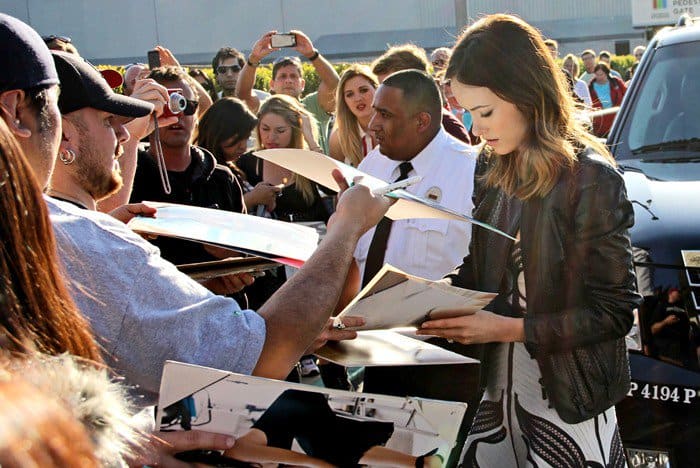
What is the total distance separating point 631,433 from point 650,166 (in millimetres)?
1605

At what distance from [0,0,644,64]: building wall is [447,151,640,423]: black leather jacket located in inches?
1288

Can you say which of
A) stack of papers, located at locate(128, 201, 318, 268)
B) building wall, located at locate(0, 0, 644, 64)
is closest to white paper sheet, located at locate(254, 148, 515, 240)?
stack of papers, located at locate(128, 201, 318, 268)

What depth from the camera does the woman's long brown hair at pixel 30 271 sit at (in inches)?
48.1

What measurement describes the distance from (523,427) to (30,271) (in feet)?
6.09

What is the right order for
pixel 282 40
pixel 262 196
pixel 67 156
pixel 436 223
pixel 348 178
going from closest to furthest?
1. pixel 67 156
2. pixel 348 178
3. pixel 436 223
4. pixel 262 196
5. pixel 282 40

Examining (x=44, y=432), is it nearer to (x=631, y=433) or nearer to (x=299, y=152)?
(x=299, y=152)

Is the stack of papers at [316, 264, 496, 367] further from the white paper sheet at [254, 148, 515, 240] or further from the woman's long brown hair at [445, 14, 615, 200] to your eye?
the woman's long brown hair at [445, 14, 615, 200]

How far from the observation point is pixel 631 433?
3.69m

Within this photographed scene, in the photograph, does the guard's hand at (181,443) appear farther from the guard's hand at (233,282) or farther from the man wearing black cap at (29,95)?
the guard's hand at (233,282)

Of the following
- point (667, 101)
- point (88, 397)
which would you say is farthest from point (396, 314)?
point (667, 101)

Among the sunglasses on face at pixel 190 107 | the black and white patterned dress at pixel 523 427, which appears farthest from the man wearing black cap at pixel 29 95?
the sunglasses on face at pixel 190 107

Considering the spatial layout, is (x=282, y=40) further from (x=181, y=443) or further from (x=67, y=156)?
(x=181, y=443)

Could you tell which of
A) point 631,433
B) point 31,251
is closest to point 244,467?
point 31,251

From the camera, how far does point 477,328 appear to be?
8.64 feet
